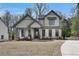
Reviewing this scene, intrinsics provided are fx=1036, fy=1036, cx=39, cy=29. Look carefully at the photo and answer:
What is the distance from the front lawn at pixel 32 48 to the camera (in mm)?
13406

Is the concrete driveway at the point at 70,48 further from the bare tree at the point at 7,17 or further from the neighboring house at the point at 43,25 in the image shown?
the bare tree at the point at 7,17

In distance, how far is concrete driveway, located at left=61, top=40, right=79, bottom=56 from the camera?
1337 centimetres

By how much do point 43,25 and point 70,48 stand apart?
462 millimetres

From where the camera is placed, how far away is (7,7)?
1341cm

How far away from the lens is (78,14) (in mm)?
13430

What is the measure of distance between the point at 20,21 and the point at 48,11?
387 millimetres

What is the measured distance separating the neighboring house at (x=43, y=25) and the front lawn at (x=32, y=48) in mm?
118

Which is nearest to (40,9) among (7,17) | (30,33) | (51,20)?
(51,20)

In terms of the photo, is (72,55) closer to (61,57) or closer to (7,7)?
(61,57)

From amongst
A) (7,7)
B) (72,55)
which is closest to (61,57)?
(72,55)

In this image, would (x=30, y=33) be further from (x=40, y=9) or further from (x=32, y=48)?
(x=40, y=9)

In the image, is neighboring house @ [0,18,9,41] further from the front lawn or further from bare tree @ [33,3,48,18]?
bare tree @ [33,3,48,18]

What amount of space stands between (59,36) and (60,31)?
66 millimetres

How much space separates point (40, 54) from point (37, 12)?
1.80ft
